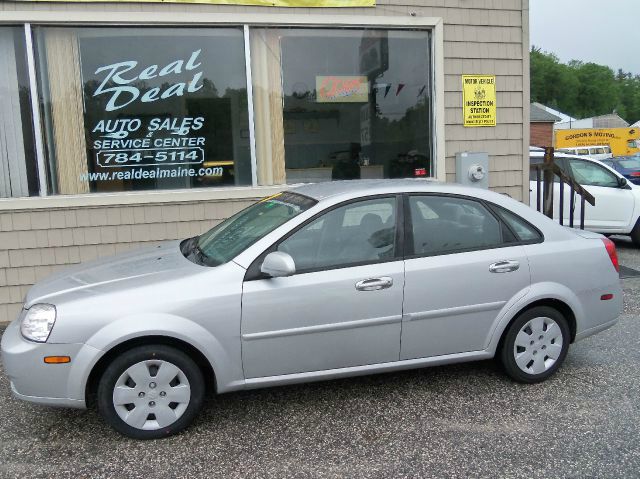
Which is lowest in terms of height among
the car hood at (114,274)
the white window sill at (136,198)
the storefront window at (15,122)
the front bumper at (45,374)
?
the front bumper at (45,374)

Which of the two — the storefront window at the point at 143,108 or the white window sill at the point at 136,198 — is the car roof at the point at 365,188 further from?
the storefront window at the point at 143,108

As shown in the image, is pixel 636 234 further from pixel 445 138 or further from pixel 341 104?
pixel 341 104

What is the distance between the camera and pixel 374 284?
3.66 m

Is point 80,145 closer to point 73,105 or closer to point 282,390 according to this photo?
point 73,105

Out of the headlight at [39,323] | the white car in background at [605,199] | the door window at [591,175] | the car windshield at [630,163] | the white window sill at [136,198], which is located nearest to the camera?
the headlight at [39,323]

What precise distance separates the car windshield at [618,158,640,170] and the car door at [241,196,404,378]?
1735cm

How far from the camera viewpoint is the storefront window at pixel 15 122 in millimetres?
5996

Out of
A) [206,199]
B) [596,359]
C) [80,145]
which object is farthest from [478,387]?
[80,145]

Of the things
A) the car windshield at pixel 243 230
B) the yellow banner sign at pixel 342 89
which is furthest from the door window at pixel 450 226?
the yellow banner sign at pixel 342 89

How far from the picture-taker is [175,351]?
338 cm

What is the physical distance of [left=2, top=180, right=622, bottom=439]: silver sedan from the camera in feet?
10.8

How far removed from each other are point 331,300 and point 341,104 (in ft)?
13.1

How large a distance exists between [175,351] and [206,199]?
3.30 m

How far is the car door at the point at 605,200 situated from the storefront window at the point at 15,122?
8.07 metres
